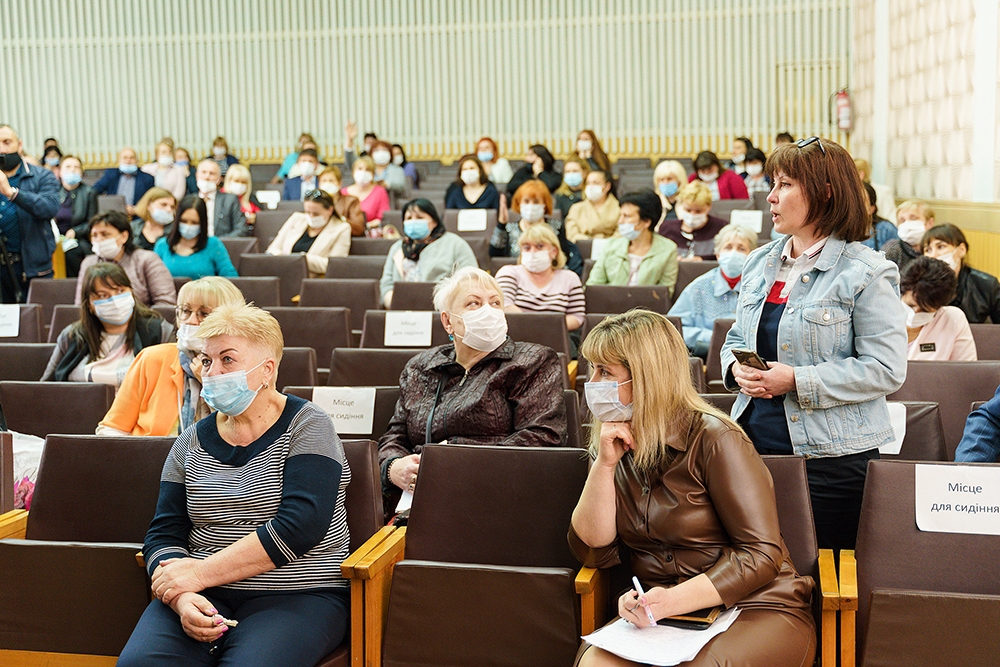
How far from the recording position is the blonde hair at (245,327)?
8.79 ft

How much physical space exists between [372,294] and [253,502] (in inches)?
123

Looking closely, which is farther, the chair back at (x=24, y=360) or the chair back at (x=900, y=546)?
the chair back at (x=24, y=360)

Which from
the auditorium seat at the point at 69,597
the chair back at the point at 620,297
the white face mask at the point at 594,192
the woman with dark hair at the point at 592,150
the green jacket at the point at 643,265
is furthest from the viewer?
the woman with dark hair at the point at 592,150

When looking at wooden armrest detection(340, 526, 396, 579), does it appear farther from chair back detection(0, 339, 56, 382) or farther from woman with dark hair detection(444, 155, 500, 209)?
woman with dark hair detection(444, 155, 500, 209)

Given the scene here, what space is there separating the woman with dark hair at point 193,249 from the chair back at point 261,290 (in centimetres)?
64

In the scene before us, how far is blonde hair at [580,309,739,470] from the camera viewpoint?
7.54 ft

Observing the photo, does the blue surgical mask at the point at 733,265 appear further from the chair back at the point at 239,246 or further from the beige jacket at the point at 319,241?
the chair back at the point at 239,246

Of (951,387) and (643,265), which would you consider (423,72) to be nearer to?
(643,265)

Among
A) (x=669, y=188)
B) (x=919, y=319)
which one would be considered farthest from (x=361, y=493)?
(x=669, y=188)

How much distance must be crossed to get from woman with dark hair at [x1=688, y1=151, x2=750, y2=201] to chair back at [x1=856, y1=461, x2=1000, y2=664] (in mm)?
7345

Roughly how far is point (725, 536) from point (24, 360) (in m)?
3.51

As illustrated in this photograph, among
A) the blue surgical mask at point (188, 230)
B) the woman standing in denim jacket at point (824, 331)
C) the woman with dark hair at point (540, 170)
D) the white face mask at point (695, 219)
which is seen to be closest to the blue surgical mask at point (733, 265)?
the white face mask at point (695, 219)

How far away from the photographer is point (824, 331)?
96.3 inches

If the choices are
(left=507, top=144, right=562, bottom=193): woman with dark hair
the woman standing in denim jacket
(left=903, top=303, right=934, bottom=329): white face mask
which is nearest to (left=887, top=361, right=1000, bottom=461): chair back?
(left=903, top=303, right=934, bottom=329): white face mask
